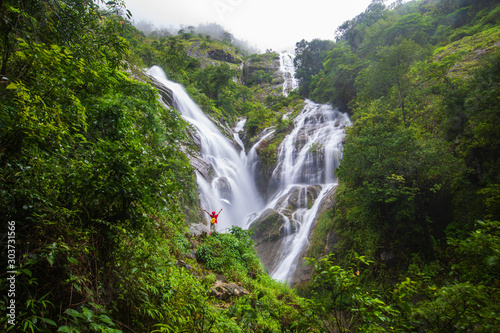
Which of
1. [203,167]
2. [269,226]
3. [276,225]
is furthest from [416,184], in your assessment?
[203,167]

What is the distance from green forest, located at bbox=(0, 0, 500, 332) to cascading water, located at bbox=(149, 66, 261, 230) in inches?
241

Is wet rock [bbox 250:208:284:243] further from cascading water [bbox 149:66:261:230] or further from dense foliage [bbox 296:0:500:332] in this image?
dense foliage [bbox 296:0:500:332]

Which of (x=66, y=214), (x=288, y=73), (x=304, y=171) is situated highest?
(x=288, y=73)

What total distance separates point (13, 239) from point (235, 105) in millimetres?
39795

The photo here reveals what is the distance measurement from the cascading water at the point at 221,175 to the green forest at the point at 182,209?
6.13m

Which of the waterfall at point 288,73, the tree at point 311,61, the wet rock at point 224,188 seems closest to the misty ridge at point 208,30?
the waterfall at point 288,73

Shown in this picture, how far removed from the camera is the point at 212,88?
32438 mm

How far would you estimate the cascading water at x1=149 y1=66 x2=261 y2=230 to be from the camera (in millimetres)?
18244

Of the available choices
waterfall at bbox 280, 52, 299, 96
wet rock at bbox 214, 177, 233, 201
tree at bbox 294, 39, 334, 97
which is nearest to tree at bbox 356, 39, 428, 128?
wet rock at bbox 214, 177, 233, 201

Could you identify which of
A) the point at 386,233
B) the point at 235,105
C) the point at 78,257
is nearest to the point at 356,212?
the point at 386,233

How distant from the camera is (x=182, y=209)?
9656 mm

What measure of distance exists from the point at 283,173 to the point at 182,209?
12.9m

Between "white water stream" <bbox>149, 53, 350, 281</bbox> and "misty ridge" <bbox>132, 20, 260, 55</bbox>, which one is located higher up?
"misty ridge" <bbox>132, 20, 260, 55</bbox>

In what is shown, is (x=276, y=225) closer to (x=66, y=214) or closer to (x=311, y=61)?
(x=66, y=214)
